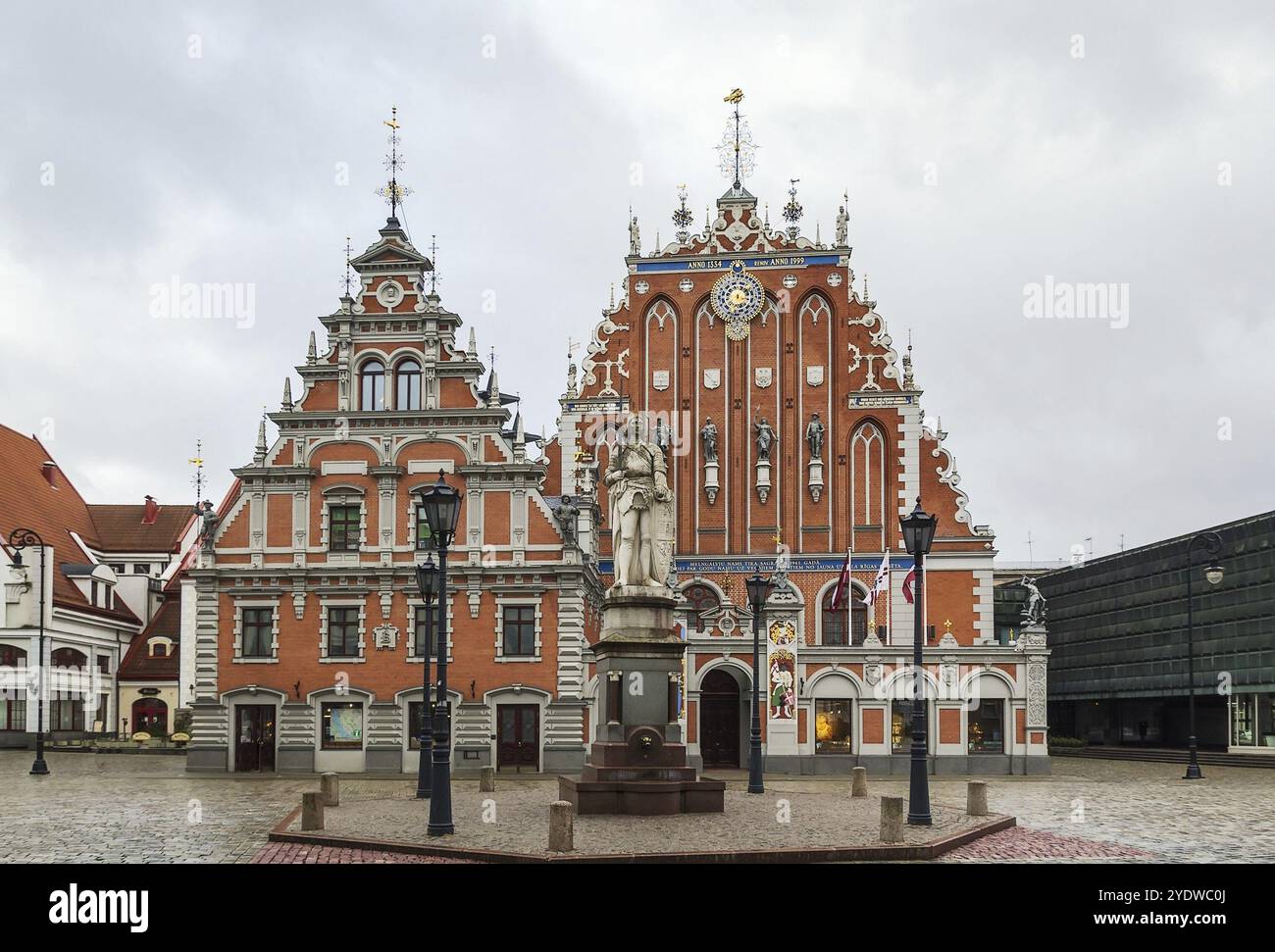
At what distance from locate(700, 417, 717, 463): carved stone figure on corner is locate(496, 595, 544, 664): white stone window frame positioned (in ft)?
36.3

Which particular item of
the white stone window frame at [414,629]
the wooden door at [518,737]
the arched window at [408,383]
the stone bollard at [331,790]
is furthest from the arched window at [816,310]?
the stone bollard at [331,790]

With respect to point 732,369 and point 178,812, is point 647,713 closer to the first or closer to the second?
point 178,812

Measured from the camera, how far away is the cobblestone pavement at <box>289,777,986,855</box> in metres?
20.3

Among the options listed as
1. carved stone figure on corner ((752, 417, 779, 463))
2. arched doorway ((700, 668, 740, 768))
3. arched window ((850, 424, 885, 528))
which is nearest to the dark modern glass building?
arched window ((850, 424, 885, 528))

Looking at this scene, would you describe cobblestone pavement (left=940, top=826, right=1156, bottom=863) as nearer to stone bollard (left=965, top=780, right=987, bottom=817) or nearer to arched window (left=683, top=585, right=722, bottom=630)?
stone bollard (left=965, top=780, right=987, bottom=817)

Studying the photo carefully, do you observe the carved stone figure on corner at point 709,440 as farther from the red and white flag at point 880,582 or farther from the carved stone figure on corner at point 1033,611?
the carved stone figure on corner at point 1033,611

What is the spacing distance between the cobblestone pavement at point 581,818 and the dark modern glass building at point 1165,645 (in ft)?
25.4

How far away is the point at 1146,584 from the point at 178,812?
47.0 metres

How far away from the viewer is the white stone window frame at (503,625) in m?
43.2

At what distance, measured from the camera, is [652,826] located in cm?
2280

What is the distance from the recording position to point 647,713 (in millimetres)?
25953

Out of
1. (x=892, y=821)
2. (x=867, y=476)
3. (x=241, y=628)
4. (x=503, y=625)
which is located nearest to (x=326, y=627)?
(x=241, y=628)
